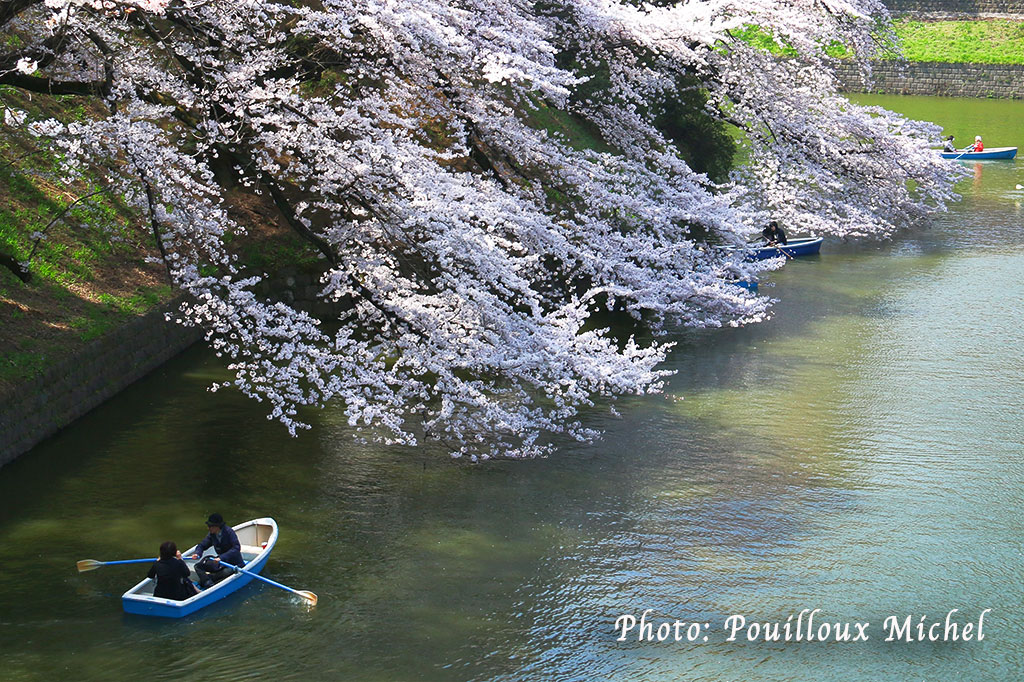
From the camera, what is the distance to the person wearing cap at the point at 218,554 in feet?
35.0

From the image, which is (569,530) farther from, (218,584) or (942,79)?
(942,79)

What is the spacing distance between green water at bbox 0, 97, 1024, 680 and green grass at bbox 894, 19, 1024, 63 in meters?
48.6

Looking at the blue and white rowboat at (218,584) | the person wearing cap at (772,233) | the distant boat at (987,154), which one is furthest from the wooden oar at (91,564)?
the distant boat at (987,154)

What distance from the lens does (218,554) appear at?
10727mm

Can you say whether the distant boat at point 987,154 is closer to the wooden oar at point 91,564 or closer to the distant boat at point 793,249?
the distant boat at point 793,249

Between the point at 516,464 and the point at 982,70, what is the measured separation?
5231cm

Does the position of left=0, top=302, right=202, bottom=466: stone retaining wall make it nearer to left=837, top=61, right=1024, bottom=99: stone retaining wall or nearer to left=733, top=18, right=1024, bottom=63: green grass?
left=837, top=61, right=1024, bottom=99: stone retaining wall

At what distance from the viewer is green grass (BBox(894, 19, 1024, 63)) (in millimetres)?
60375

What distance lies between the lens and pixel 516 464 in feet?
44.7

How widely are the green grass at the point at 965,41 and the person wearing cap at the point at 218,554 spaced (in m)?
56.6

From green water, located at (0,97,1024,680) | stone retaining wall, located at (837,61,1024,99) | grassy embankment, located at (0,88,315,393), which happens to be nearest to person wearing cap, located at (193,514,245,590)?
green water, located at (0,97,1024,680)

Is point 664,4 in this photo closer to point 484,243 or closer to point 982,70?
point 484,243

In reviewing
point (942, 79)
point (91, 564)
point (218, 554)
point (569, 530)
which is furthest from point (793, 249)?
point (942, 79)

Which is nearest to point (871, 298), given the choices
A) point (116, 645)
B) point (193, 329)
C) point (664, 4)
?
point (664, 4)
